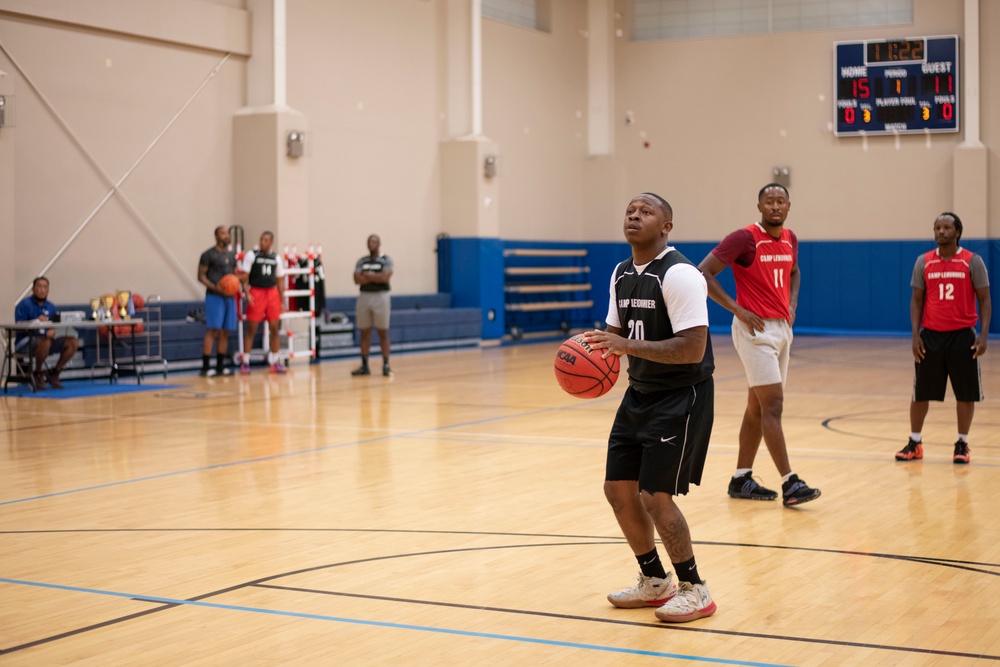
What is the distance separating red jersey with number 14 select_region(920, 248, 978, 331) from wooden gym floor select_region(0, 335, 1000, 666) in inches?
38.5

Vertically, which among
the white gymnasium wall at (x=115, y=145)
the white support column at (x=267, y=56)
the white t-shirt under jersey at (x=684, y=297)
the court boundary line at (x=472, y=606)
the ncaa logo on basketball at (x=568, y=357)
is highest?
the white support column at (x=267, y=56)

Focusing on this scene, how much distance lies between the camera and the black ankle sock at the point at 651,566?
4.85 m

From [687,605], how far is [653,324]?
3.48 ft

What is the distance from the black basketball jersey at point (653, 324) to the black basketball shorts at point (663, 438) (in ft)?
0.17

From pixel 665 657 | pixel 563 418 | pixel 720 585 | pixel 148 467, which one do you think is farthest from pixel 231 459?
pixel 665 657

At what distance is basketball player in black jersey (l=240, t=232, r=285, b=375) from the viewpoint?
15.4m

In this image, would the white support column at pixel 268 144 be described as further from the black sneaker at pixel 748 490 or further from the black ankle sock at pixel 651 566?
the black ankle sock at pixel 651 566

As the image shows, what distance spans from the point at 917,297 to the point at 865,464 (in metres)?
1.18

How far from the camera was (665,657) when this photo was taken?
4.21 meters

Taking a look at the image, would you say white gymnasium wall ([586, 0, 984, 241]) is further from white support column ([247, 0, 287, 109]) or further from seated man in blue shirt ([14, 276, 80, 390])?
seated man in blue shirt ([14, 276, 80, 390])

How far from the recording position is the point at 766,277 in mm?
6973

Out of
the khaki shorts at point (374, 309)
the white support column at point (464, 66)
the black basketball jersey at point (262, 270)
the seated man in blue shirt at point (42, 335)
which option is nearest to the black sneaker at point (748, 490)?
the khaki shorts at point (374, 309)

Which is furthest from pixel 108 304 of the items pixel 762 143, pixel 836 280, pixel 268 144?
pixel 836 280

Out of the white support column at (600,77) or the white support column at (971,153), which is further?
the white support column at (600,77)
